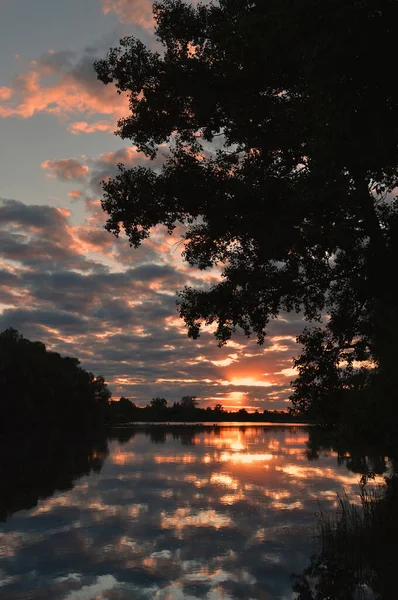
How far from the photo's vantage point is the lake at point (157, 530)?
52.5 feet

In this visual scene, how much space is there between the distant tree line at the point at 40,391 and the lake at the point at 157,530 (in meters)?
44.7

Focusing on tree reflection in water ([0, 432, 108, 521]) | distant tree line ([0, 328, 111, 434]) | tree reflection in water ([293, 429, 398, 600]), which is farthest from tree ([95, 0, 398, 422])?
Result: distant tree line ([0, 328, 111, 434])

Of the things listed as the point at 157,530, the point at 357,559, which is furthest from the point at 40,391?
the point at 357,559

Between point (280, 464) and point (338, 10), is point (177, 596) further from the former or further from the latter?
point (280, 464)

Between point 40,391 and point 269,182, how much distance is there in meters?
93.9

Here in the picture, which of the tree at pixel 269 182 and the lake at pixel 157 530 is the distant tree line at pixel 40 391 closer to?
the lake at pixel 157 530

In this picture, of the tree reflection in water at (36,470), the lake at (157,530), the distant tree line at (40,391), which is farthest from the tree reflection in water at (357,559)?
the distant tree line at (40,391)

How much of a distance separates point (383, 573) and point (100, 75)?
18.0 metres

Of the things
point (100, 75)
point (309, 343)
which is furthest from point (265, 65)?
point (309, 343)

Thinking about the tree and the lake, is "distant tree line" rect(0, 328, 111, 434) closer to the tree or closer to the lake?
the lake

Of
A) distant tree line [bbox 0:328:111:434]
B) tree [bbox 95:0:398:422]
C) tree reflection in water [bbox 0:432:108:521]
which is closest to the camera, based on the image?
tree [bbox 95:0:398:422]

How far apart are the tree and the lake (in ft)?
19.2

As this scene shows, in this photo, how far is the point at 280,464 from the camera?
5656 centimetres

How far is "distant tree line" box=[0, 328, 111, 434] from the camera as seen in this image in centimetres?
9100
